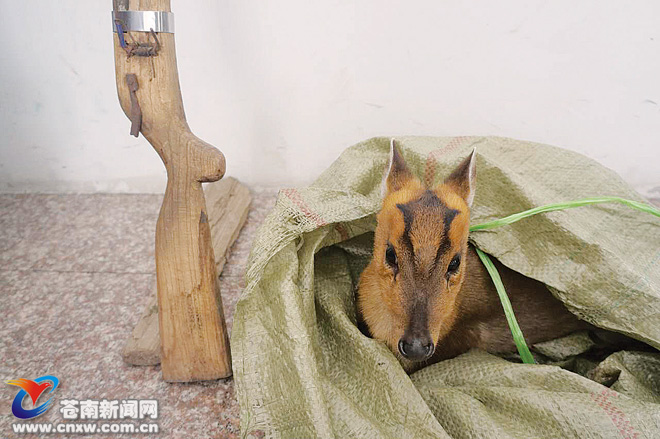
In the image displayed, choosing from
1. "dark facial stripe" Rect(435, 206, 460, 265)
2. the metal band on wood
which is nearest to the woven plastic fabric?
"dark facial stripe" Rect(435, 206, 460, 265)

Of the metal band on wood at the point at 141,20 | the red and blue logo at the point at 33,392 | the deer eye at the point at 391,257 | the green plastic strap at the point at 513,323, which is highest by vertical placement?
the metal band on wood at the point at 141,20

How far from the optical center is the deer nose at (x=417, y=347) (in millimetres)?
1174

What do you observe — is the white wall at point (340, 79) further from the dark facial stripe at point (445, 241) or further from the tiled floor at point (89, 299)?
the dark facial stripe at point (445, 241)

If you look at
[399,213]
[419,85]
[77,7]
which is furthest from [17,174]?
[399,213]

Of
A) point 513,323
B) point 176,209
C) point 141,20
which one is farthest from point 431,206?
point 141,20

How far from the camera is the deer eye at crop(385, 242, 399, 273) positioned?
1278 millimetres

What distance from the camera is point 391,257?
1.29m

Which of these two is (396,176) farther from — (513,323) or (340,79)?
(340,79)

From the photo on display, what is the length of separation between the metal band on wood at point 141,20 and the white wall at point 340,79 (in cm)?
90

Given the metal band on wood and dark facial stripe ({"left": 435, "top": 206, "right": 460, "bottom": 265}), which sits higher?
the metal band on wood

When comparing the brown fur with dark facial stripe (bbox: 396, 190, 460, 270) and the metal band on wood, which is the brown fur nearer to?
dark facial stripe (bbox: 396, 190, 460, 270)

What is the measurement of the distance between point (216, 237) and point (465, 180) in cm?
107

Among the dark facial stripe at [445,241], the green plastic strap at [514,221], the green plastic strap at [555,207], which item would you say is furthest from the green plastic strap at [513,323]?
the dark facial stripe at [445,241]

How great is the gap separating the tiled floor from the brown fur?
0.51 metres
